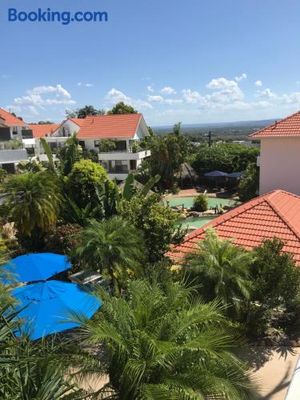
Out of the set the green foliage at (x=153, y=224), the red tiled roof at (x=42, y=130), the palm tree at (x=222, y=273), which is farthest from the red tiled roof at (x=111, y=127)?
the palm tree at (x=222, y=273)

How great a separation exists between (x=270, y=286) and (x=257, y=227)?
4813mm

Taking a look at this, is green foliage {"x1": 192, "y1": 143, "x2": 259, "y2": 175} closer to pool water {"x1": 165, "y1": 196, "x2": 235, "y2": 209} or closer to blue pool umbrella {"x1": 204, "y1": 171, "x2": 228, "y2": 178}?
blue pool umbrella {"x1": 204, "y1": 171, "x2": 228, "y2": 178}

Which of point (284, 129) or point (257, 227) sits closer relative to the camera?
point (257, 227)

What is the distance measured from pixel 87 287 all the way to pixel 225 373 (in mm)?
7034

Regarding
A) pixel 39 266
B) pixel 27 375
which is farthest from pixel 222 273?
pixel 39 266

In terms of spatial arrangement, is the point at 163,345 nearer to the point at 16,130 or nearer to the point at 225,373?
the point at 225,373

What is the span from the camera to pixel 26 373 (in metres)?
6.09

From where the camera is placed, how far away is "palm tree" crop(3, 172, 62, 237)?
64.6ft

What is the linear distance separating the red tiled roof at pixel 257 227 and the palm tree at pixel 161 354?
758cm

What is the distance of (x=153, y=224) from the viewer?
57.0 ft

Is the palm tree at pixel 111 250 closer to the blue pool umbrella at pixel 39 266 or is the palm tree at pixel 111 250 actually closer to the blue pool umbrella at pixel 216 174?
the blue pool umbrella at pixel 39 266

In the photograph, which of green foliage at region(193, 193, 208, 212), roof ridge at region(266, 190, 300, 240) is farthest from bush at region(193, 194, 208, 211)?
roof ridge at region(266, 190, 300, 240)

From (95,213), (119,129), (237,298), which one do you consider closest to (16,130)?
(119,129)

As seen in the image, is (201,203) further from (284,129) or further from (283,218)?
(283,218)
